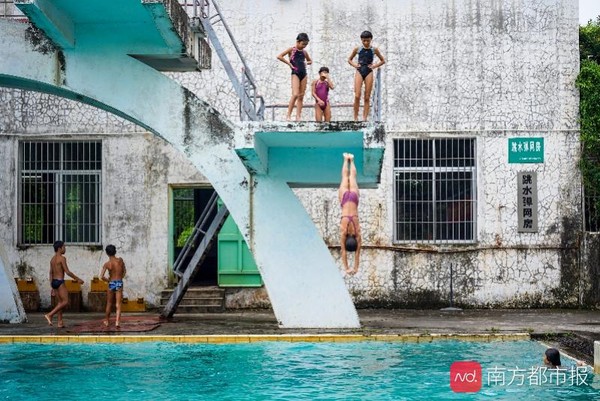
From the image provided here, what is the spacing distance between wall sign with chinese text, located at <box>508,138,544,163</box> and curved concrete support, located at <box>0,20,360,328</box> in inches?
237

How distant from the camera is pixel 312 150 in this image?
50.3 feet

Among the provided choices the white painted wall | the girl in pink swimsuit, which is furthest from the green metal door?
the girl in pink swimsuit

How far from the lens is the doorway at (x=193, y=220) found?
68.1 feet

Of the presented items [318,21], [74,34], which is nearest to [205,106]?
[74,34]

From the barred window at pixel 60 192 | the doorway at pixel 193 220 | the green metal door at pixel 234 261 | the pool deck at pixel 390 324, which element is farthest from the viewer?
the doorway at pixel 193 220

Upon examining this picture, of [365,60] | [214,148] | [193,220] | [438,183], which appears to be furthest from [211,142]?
[193,220]

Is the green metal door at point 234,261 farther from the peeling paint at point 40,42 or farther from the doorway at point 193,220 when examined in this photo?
the peeling paint at point 40,42

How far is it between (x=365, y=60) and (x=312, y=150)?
197 centimetres

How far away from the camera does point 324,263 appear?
1516 cm

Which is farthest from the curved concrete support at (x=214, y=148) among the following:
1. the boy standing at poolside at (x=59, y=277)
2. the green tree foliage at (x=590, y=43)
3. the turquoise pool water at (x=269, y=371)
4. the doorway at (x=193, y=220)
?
the green tree foliage at (x=590, y=43)

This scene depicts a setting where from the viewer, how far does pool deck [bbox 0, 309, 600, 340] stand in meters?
14.8

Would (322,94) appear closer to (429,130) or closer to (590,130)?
(429,130)

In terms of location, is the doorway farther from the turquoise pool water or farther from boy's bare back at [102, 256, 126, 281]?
the turquoise pool water

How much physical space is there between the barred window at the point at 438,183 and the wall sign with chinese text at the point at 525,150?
2.63ft
